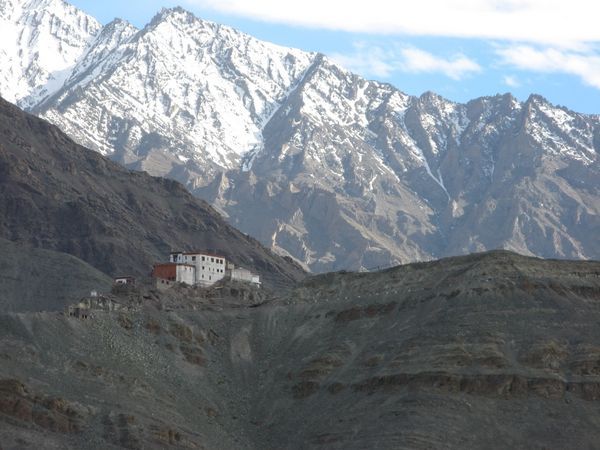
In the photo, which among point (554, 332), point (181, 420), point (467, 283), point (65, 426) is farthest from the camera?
point (467, 283)

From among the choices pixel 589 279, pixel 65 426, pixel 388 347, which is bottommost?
pixel 65 426

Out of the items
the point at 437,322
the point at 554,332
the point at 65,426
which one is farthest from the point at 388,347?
the point at 65,426

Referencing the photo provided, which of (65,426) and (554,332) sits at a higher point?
(554,332)

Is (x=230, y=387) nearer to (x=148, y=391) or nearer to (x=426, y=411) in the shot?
(x=148, y=391)

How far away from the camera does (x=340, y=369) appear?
174m

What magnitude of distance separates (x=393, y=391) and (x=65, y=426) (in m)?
35.2

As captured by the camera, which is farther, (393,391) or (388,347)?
(388,347)

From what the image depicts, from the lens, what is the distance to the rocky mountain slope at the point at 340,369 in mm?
151250

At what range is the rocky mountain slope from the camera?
151250mm

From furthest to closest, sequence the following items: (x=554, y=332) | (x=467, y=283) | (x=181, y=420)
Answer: (x=467, y=283)
(x=554, y=332)
(x=181, y=420)

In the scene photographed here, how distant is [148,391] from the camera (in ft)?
532

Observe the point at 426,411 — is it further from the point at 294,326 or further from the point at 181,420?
the point at 294,326

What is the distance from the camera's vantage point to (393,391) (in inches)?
6363

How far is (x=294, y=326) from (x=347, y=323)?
797 centimetres
